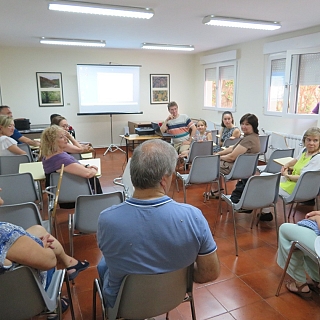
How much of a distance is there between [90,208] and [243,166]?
6.29ft

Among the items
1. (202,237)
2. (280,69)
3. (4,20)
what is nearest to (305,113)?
(280,69)

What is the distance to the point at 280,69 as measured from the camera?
5.44 metres

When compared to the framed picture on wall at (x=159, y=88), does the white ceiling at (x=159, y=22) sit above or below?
above

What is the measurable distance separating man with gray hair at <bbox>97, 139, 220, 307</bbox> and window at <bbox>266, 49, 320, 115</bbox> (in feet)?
15.2

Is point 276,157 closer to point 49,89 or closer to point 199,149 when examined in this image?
point 199,149

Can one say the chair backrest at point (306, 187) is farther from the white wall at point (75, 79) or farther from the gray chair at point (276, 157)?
the white wall at point (75, 79)

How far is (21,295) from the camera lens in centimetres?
123

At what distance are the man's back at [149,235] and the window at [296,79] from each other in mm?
4681

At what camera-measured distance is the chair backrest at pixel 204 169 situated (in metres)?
3.16

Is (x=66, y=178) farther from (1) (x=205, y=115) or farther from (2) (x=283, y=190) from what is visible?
(1) (x=205, y=115)

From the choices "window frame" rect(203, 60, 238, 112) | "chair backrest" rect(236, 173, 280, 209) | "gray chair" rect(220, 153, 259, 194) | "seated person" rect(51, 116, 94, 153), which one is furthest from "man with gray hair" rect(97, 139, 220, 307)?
"window frame" rect(203, 60, 238, 112)

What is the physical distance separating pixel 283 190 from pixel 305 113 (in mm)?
2881

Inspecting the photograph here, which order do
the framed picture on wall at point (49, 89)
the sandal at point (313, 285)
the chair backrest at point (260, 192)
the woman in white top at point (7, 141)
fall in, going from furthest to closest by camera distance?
the framed picture on wall at point (49, 89) < the woman in white top at point (7, 141) < the chair backrest at point (260, 192) < the sandal at point (313, 285)

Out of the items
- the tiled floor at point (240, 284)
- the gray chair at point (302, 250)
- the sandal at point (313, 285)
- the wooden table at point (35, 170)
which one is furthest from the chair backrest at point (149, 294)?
the wooden table at point (35, 170)
